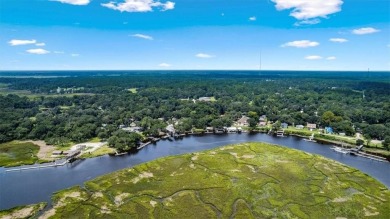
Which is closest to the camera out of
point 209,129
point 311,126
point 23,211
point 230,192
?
point 23,211

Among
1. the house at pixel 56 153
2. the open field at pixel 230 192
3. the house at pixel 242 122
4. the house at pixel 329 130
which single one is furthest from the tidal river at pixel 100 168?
the house at pixel 242 122

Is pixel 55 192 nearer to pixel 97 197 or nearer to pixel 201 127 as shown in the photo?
pixel 97 197

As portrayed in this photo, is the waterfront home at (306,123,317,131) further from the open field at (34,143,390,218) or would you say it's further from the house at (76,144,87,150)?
the house at (76,144,87,150)

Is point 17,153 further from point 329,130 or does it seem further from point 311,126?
point 329,130

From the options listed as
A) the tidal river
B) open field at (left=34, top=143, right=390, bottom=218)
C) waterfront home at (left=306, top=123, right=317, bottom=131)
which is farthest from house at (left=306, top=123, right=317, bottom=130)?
open field at (left=34, top=143, right=390, bottom=218)

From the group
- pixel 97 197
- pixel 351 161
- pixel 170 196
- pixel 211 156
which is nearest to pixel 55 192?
pixel 97 197

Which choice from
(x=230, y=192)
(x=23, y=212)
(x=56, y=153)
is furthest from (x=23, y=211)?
(x=230, y=192)
